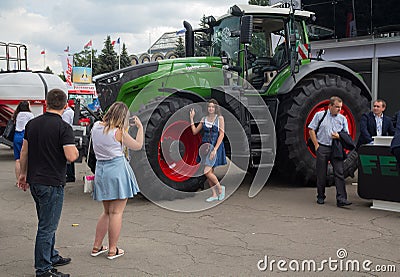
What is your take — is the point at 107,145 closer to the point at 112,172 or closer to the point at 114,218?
the point at 112,172

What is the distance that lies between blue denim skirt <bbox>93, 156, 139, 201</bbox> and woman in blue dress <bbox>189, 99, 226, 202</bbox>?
246cm

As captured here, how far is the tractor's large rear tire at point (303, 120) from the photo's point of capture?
25.5ft

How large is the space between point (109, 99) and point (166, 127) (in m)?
1.19

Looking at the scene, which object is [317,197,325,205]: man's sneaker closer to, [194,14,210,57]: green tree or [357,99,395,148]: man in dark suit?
[357,99,395,148]: man in dark suit

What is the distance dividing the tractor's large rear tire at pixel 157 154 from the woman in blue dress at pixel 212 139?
0.26 meters

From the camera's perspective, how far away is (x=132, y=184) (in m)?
4.69

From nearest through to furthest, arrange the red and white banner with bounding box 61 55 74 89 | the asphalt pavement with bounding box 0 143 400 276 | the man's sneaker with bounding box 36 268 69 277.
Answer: the man's sneaker with bounding box 36 268 69 277
the asphalt pavement with bounding box 0 143 400 276
the red and white banner with bounding box 61 55 74 89

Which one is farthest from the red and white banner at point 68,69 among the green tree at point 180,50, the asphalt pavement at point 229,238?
the asphalt pavement at point 229,238

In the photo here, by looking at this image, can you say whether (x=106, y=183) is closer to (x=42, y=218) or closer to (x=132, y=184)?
(x=132, y=184)

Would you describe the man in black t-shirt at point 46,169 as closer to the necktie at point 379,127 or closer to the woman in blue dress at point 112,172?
the woman in blue dress at point 112,172

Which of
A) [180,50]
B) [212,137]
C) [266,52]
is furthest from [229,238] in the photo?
[180,50]

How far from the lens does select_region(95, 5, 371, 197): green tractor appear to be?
705 cm

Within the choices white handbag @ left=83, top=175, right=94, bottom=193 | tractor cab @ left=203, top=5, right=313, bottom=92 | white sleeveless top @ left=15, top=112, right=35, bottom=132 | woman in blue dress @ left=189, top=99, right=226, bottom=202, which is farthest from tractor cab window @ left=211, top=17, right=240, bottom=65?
white sleeveless top @ left=15, top=112, right=35, bottom=132

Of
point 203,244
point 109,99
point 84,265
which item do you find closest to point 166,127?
point 109,99
